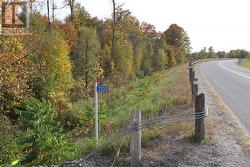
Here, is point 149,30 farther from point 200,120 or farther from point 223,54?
point 200,120

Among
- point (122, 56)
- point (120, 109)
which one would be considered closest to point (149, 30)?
point (122, 56)

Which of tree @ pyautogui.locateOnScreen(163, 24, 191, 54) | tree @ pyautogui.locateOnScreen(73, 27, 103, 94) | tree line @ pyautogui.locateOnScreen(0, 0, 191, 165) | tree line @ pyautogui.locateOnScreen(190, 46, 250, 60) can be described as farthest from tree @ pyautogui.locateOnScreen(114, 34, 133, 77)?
tree line @ pyautogui.locateOnScreen(190, 46, 250, 60)

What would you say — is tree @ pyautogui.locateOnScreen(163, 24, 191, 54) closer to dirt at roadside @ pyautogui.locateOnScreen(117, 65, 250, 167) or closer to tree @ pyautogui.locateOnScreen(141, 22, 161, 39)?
tree @ pyautogui.locateOnScreen(141, 22, 161, 39)

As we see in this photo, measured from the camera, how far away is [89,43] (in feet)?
139

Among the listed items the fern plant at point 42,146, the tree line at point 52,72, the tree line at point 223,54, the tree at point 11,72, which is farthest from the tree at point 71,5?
the tree line at point 223,54

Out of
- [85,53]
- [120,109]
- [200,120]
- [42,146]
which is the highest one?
[85,53]

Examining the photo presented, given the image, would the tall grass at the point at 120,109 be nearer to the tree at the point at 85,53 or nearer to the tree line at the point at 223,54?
the tree at the point at 85,53

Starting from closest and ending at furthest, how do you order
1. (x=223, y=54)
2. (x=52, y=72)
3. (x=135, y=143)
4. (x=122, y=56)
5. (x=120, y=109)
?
(x=135, y=143) < (x=120, y=109) < (x=52, y=72) < (x=122, y=56) < (x=223, y=54)

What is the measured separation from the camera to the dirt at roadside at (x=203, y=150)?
8.57 meters

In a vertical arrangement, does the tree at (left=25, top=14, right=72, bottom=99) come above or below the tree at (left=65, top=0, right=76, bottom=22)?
below

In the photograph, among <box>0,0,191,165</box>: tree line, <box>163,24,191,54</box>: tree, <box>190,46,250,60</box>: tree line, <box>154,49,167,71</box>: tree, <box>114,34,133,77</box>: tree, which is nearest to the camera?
<box>0,0,191,165</box>: tree line

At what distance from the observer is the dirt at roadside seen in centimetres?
857

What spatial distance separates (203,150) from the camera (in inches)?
366

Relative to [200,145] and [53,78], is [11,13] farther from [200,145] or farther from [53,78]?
[200,145]
